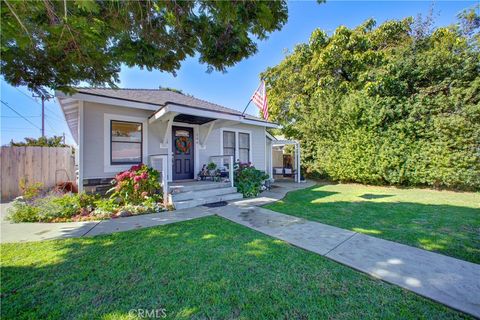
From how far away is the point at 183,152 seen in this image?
26.0ft

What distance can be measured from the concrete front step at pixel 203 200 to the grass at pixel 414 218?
1.41m

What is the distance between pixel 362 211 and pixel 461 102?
6993 mm

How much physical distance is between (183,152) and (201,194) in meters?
2.27

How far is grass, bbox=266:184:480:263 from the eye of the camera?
3.35 meters

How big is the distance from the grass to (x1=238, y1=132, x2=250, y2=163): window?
389 centimetres

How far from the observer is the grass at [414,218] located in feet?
11.0

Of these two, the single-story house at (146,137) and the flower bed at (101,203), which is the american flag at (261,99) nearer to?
the single-story house at (146,137)

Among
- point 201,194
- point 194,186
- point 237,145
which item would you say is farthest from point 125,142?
point 237,145

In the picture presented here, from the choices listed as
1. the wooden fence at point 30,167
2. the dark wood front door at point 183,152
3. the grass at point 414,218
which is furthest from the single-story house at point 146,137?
the grass at point 414,218

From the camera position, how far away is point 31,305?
201 centimetres

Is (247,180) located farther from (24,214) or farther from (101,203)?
(24,214)

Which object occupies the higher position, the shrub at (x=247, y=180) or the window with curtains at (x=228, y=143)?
the window with curtains at (x=228, y=143)

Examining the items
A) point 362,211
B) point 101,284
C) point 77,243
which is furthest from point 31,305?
point 362,211

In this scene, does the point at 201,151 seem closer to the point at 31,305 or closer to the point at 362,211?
the point at 362,211
